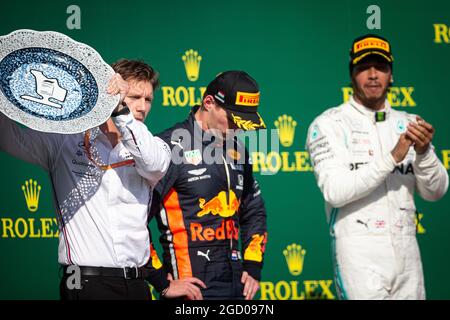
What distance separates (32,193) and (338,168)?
1938mm

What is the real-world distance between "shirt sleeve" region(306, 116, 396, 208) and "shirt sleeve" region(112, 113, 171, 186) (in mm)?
1035

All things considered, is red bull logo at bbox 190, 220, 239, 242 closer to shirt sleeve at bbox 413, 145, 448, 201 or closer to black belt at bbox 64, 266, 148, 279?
black belt at bbox 64, 266, 148, 279

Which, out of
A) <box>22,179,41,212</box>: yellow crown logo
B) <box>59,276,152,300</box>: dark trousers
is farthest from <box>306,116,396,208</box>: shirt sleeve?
<box>22,179,41,212</box>: yellow crown logo

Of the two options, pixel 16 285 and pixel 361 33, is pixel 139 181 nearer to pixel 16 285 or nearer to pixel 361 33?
pixel 16 285

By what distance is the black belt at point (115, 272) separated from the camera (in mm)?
2893

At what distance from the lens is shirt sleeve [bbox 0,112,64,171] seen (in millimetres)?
2812

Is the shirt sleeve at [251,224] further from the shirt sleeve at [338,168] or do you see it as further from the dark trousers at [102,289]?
the dark trousers at [102,289]

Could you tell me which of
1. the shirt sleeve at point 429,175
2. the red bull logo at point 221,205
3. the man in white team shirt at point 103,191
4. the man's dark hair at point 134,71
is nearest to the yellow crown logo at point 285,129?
the shirt sleeve at point 429,175

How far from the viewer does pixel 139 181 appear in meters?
3.06

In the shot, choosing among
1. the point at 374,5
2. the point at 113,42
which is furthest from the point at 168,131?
the point at 374,5

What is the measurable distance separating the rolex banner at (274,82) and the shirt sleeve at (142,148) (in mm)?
1721

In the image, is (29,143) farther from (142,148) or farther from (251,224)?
(251,224)

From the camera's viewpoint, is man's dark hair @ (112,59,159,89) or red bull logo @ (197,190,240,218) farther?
red bull logo @ (197,190,240,218)
